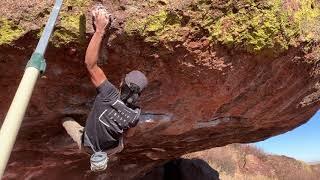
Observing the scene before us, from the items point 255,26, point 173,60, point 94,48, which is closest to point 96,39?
point 94,48

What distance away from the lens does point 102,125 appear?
479 centimetres

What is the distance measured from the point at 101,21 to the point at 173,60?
0.95 metres

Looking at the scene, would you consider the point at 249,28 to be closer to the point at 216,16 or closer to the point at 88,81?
the point at 216,16

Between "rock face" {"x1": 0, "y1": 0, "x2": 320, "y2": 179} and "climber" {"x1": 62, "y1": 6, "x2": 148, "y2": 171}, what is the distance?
189mm

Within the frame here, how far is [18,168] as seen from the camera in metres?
7.23

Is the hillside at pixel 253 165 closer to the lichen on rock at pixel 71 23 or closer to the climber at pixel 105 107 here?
the climber at pixel 105 107

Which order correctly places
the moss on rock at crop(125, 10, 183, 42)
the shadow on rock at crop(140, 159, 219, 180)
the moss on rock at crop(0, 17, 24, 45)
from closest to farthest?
the moss on rock at crop(0, 17, 24, 45), the moss on rock at crop(125, 10, 183, 42), the shadow on rock at crop(140, 159, 219, 180)

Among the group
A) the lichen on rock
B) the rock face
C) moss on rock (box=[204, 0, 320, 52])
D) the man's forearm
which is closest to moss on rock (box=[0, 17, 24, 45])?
the rock face

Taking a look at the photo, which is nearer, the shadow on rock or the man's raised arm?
the man's raised arm

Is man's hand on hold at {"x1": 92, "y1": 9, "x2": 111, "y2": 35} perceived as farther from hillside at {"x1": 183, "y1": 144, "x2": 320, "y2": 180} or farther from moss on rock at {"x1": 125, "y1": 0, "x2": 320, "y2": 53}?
hillside at {"x1": 183, "y1": 144, "x2": 320, "y2": 180}

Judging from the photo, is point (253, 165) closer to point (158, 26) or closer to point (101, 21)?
point (158, 26)

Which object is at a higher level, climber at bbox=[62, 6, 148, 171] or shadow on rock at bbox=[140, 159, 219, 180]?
climber at bbox=[62, 6, 148, 171]

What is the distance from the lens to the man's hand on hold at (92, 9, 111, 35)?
4.63m

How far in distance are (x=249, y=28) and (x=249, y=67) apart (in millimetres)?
608
